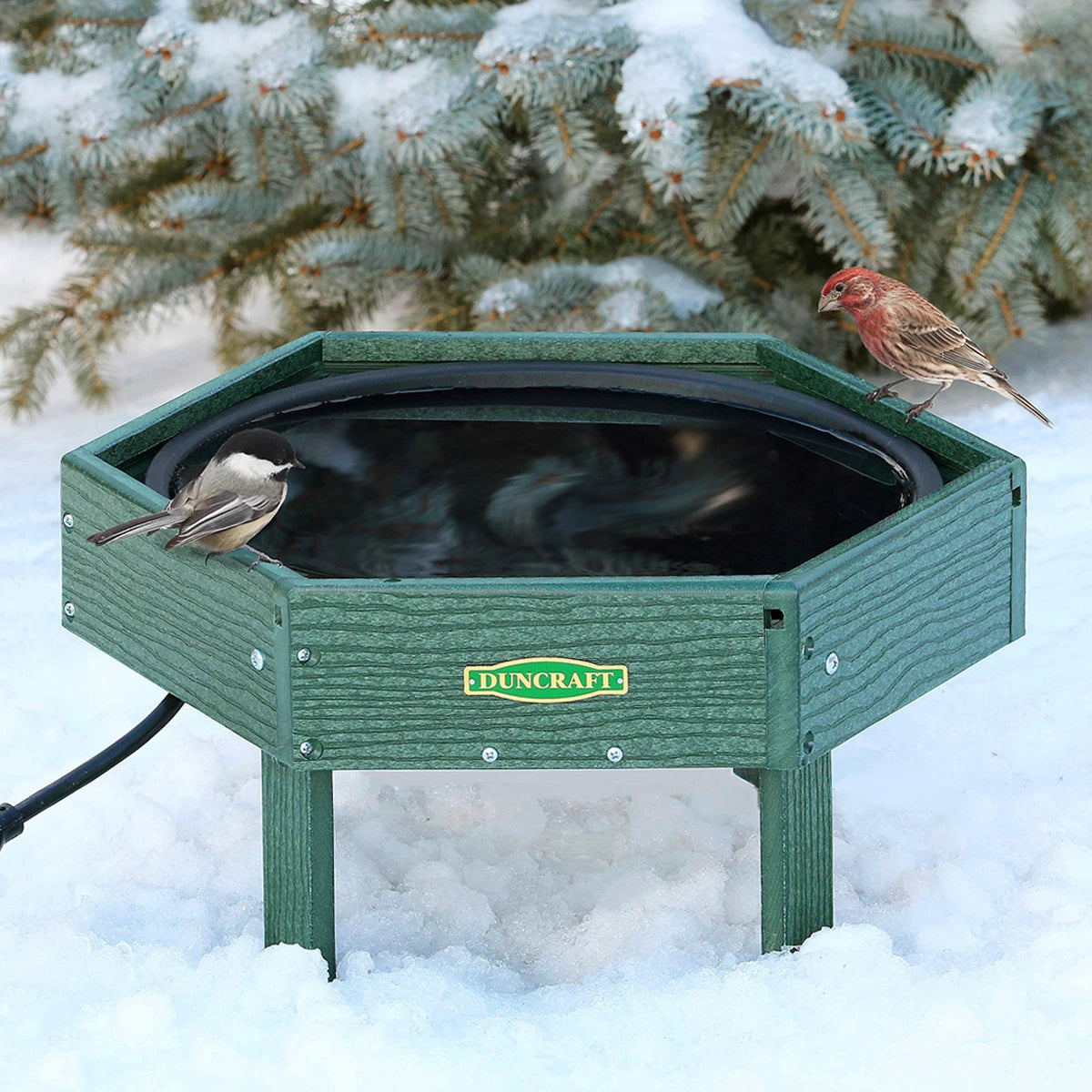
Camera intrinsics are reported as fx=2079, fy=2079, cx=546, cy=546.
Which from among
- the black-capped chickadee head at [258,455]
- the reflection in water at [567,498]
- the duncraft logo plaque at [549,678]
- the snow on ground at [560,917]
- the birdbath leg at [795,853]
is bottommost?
the snow on ground at [560,917]

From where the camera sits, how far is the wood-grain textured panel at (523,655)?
85.0 inches

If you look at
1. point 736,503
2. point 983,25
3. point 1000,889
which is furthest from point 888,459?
point 983,25

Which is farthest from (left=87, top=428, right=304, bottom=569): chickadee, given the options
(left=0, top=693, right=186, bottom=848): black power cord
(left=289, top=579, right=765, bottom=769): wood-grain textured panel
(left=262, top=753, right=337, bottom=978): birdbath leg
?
(left=0, top=693, right=186, bottom=848): black power cord

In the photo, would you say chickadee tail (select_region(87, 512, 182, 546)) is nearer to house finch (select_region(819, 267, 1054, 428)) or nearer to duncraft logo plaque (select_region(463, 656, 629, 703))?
duncraft logo plaque (select_region(463, 656, 629, 703))

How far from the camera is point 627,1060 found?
7.57 ft

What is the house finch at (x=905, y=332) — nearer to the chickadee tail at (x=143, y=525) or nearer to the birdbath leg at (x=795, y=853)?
the birdbath leg at (x=795, y=853)

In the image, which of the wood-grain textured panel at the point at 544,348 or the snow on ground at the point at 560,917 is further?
the wood-grain textured panel at the point at 544,348

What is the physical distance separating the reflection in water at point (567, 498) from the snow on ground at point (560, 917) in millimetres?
481

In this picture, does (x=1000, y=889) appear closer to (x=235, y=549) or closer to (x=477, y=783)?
(x=477, y=783)

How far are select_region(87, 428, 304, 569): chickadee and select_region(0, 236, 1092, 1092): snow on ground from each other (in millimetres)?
513

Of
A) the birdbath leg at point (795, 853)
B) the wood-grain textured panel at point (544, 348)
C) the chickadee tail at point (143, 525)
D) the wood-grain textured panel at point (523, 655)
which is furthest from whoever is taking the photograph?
the wood-grain textured panel at point (544, 348)

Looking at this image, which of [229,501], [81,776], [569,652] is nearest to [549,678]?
[569,652]

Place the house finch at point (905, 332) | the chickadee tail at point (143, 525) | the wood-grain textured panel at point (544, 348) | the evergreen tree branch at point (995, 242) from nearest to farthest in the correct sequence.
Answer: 1. the chickadee tail at point (143, 525)
2. the house finch at point (905, 332)
3. the wood-grain textured panel at point (544, 348)
4. the evergreen tree branch at point (995, 242)

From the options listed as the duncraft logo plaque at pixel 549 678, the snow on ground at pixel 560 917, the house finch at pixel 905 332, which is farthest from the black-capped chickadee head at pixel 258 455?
the house finch at pixel 905 332
